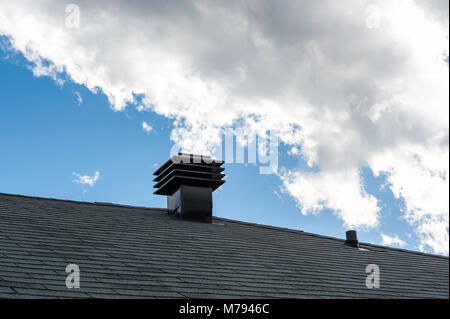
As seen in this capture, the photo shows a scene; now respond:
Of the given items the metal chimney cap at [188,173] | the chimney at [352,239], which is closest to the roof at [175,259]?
the chimney at [352,239]

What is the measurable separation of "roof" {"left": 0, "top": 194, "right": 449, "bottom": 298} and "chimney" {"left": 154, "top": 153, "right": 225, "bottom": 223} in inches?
16.8

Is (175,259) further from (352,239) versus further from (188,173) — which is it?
(352,239)

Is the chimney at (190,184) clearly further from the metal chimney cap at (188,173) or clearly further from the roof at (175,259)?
the roof at (175,259)

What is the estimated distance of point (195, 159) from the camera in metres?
13.9

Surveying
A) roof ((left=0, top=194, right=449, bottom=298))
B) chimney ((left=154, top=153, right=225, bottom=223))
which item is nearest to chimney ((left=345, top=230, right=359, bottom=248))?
roof ((left=0, top=194, right=449, bottom=298))

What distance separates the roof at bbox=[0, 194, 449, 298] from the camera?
7.37m

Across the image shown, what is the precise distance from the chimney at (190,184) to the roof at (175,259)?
43 cm

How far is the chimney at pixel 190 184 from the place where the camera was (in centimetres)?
1330

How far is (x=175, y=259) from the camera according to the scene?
920cm
